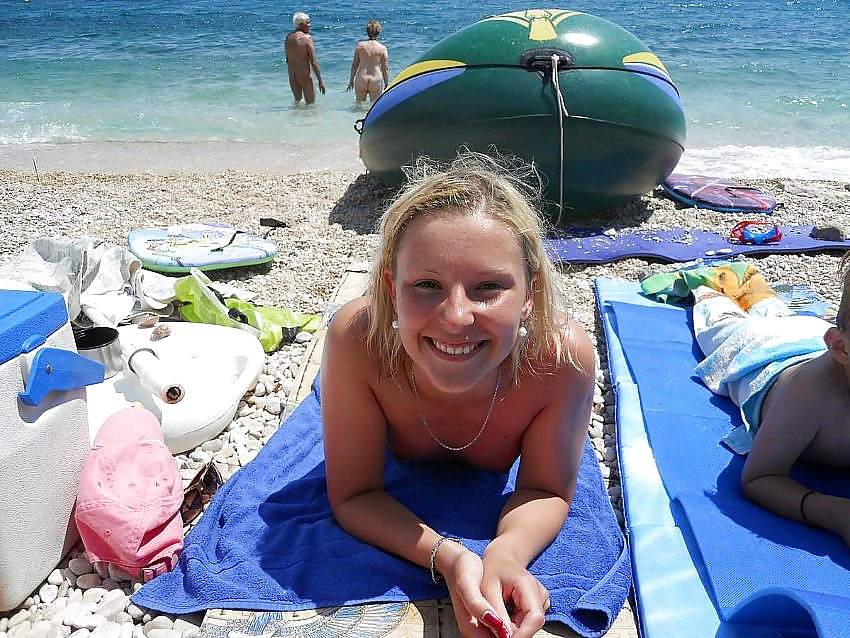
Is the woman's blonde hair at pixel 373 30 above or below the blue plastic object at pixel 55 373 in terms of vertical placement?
above

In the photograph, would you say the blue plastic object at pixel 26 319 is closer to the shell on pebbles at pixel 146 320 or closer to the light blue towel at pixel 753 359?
the shell on pebbles at pixel 146 320

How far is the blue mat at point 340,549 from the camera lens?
6.56 feet

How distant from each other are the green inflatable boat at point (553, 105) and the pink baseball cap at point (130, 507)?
3.29 meters

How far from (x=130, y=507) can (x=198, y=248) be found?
9.18ft

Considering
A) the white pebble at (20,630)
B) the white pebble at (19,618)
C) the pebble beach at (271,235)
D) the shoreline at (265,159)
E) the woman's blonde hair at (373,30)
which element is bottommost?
the shoreline at (265,159)

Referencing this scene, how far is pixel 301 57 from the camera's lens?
10961 mm

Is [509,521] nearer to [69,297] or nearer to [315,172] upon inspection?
[69,297]

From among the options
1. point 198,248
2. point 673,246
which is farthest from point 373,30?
point 673,246

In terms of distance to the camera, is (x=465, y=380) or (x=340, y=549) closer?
(x=465, y=380)

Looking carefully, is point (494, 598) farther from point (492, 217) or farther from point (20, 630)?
point (20, 630)

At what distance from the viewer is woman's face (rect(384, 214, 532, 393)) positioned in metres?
1.72

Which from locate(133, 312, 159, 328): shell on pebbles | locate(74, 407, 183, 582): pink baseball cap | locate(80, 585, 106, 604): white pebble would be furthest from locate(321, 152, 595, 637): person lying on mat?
locate(133, 312, 159, 328): shell on pebbles

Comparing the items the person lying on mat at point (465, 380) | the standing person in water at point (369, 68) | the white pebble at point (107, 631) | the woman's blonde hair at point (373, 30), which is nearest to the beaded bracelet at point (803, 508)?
the person lying on mat at point (465, 380)

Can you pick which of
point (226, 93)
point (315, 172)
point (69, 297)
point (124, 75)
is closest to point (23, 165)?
point (315, 172)
